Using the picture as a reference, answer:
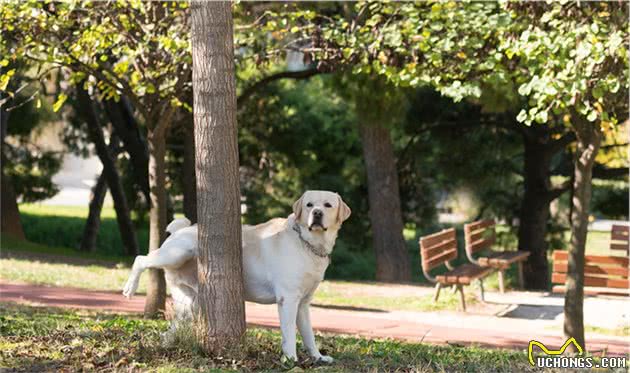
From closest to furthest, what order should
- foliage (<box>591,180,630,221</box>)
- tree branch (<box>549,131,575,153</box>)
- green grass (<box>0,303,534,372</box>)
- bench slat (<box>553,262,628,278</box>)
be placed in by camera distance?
green grass (<box>0,303,534,372</box>) → bench slat (<box>553,262,628,278</box>) → tree branch (<box>549,131,575,153</box>) → foliage (<box>591,180,630,221</box>)

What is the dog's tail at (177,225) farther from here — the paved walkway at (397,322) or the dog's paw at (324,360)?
the paved walkway at (397,322)

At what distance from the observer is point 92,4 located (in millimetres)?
10797

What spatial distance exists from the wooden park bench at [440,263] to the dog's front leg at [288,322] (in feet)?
23.1

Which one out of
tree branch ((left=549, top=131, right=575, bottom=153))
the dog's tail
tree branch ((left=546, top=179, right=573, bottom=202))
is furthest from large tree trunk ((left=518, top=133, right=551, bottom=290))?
the dog's tail

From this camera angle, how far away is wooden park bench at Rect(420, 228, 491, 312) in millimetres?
13641

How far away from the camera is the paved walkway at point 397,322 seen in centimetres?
1120

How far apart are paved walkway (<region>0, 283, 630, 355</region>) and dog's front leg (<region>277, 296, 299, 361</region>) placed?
13.6 feet

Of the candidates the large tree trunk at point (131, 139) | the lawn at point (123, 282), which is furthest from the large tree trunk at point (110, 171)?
the lawn at point (123, 282)

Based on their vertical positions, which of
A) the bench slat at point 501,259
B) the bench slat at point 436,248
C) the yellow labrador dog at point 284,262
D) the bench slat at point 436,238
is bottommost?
the bench slat at point 501,259

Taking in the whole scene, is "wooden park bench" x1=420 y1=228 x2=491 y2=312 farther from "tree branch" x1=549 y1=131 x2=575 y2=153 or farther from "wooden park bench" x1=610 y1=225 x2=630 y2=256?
"tree branch" x1=549 y1=131 x2=575 y2=153

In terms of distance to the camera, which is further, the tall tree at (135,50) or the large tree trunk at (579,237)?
the tall tree at (135,50)

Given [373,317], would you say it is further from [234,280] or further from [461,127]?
[461,127]

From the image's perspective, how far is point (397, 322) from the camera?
12.7 meters

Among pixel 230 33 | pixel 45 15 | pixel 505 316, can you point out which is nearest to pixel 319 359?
pixel 230 33
